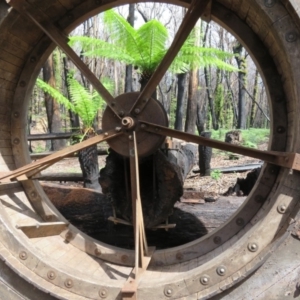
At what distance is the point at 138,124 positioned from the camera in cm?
257

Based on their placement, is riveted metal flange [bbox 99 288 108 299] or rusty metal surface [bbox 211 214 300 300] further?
riveted metal flange [bbox 99 288 108 299]

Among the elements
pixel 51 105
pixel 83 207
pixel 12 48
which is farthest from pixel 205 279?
pixel 51 105

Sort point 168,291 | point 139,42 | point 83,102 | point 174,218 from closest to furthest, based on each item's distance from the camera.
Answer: point 168,291 → point 174,218 → point 139,42 → point 83,102

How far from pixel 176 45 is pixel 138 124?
58 centimetres

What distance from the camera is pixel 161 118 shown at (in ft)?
8.71

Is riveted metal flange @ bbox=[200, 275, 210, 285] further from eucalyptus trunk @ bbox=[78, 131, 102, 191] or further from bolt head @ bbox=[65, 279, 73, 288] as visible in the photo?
eucalyptus trunk @ bbox=[78, 131, 102, 191]

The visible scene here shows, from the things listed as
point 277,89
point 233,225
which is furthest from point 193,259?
point 277,89

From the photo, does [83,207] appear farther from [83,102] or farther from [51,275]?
[83,102]

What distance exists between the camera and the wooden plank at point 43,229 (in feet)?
8.03

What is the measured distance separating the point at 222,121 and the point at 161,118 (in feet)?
71.2

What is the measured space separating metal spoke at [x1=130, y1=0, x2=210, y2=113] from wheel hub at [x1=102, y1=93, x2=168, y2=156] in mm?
55

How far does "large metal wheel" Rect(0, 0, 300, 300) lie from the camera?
5.85 ft

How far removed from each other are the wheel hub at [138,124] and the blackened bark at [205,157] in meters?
5.04

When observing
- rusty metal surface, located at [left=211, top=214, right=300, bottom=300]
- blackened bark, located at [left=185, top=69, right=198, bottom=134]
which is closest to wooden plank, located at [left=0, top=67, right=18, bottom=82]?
rusty metal surface, located at [left=211, top=214, right=300, bottom=300]
